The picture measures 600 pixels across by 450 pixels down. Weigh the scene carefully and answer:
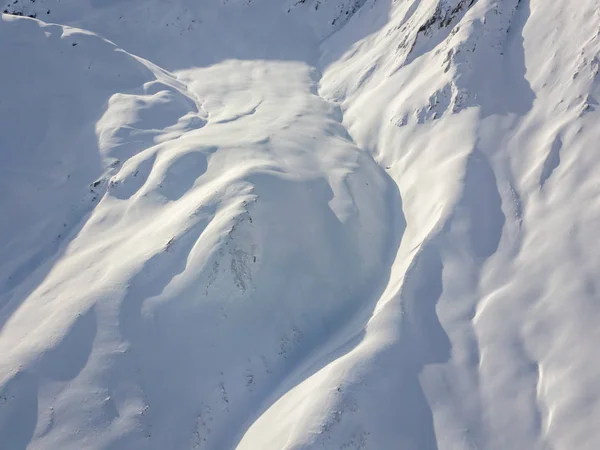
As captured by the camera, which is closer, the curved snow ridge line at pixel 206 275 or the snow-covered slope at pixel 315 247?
the snow-covered slope at pixel 315 247

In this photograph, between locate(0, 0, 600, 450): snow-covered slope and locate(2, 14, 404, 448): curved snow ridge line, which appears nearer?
locate(0, 0, 600, 450): snow-covered slope

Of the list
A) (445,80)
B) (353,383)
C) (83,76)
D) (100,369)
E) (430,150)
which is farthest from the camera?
(83,76)

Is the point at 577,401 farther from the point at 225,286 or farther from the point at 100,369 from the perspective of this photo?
the point at 100,369

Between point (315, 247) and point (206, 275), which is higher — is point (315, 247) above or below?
above

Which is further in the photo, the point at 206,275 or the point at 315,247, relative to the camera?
the point at 315,247

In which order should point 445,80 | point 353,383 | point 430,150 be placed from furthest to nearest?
point 445,80 → point 430,150 → point 353,383

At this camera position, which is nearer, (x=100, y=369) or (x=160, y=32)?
(x=100, y=369)

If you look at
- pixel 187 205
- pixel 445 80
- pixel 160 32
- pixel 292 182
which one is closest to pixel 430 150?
pixel 445 80

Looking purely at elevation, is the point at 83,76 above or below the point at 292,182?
below
